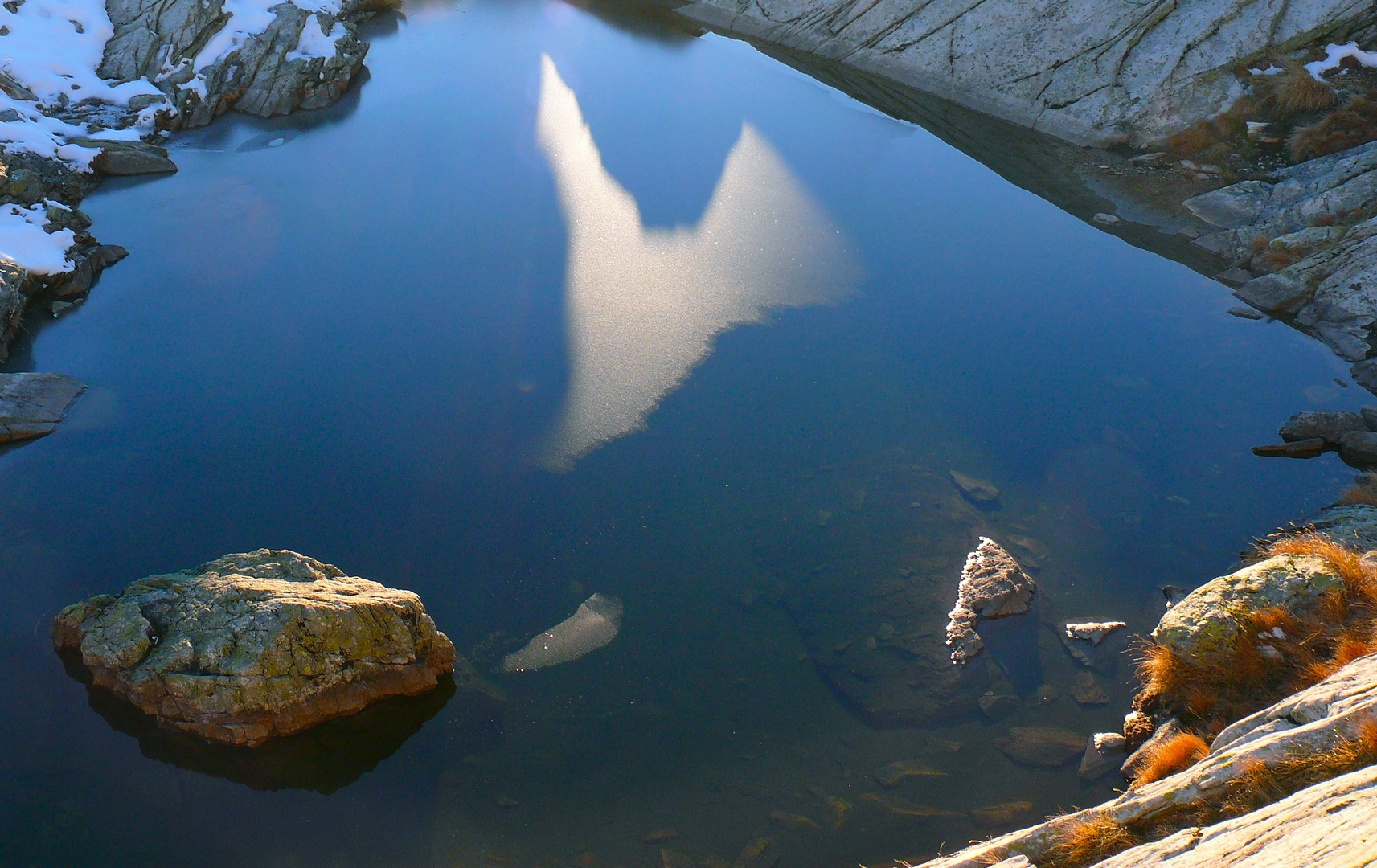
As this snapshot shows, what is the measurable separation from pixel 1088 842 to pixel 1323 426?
41.0 feet

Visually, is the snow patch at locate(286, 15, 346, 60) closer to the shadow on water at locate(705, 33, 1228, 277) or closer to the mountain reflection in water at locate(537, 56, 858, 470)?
the mountain reflection in water at locate(537, 56, 858, 470)

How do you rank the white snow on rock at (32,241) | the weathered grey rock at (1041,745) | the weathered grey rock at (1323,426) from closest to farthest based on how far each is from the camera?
the weathered grey rock at (1041,745)
the weathered grey rock at (1323,426)
the white snow on rock at (32,241)

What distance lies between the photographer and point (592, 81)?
29047 mm

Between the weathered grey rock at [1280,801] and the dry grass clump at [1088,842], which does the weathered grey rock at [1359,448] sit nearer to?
the weathered grey rock at [1280,801]

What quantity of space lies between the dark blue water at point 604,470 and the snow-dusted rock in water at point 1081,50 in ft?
18.7

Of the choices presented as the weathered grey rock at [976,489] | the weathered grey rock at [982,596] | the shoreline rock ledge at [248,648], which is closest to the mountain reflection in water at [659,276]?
the shoreline rock ledge at [248,648]

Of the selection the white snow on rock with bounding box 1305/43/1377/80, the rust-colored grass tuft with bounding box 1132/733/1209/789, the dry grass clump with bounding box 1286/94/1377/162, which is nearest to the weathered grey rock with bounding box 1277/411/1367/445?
the rust-colored grass tuft with bounding box 1132/733/1209/789

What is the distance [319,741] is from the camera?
30.9 ft

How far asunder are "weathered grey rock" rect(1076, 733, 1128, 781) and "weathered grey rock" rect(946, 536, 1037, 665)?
1749 millimetres

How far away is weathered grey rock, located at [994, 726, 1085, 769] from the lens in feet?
32.3

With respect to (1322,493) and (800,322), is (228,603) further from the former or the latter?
(1322,493)

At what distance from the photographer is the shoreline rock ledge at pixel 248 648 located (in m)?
9.10

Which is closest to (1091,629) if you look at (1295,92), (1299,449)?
(1299,449)

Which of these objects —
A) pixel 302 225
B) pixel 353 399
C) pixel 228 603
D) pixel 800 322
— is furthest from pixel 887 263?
pixel 228 603
